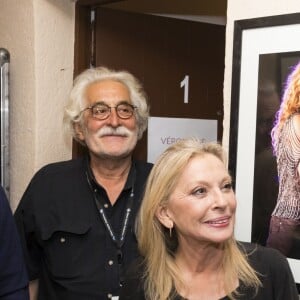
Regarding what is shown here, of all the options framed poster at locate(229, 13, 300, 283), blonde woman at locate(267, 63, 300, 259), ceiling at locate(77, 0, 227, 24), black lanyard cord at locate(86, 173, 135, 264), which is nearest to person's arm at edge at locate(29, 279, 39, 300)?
black lanyard cord at locate(86, 173, 135, 264)

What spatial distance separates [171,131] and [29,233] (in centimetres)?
78

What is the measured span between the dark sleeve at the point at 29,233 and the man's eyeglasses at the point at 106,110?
345 mm

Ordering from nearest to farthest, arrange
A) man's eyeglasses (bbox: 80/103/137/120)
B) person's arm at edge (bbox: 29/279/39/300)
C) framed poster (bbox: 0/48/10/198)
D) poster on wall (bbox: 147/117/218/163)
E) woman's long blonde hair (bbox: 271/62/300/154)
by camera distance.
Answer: woman's long blonde hair (bbox: 271/62/300/154) < man's eyeglasses (bbox: 80/103/137/120) < person's arm at edge (bbox: 29/279/39/300) < framed poster (bbox: 0/48/10/198) < poster on wall (bbox: 147/117/218/163)

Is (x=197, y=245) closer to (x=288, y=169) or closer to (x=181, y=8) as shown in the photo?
(x=288, y=169)

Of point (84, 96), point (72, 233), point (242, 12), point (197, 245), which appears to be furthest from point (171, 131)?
point (197, 245)

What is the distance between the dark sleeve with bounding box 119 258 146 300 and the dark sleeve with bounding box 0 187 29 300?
0.31 m

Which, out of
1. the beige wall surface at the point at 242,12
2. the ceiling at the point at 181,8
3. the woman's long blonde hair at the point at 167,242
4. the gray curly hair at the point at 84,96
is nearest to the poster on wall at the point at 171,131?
the gray curly hair at the point at 84,96

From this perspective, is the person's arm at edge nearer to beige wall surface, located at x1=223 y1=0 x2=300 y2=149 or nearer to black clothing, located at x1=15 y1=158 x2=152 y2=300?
black clothing, located at x1=15 y1=158 x2=152 y2=300

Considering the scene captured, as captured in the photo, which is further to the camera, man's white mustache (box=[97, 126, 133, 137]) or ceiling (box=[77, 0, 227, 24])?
ceiling (box=[77, 0, 227, 24])

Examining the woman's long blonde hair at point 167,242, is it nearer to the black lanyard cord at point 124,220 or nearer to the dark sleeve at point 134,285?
the dark sleeve at point 134,285

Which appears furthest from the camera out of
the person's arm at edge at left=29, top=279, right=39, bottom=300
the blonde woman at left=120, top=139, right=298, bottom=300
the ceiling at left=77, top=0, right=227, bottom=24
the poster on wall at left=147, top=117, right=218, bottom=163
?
the ceiling at left=77, top=0, right=227, bottom=24

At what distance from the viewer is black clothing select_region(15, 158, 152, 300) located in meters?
1.72

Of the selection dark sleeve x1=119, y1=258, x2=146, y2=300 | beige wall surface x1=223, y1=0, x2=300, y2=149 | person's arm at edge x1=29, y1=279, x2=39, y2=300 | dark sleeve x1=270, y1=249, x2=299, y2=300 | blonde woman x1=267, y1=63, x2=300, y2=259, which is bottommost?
person's arm at edge x1=29, y1=279, x2=39, y2=300

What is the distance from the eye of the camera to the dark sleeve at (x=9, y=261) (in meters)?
1.48
